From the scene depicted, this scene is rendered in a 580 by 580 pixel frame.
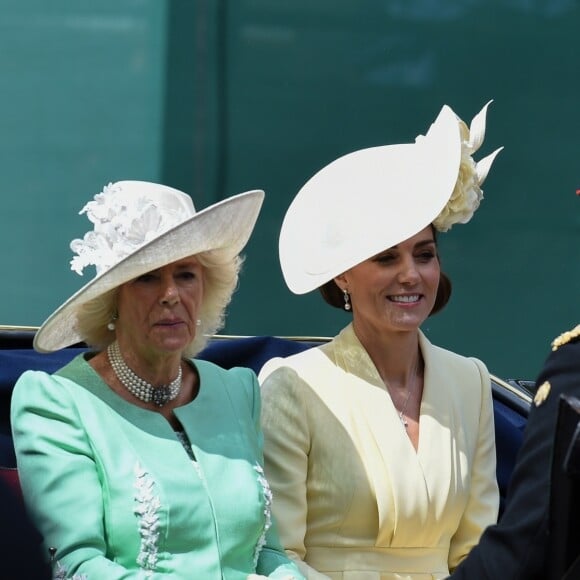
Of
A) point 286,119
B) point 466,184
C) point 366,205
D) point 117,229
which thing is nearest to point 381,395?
point 366,205

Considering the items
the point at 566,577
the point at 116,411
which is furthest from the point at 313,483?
the point at 566,577

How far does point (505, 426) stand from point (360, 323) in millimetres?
563

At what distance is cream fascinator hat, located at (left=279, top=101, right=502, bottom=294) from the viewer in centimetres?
331

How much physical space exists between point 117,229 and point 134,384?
1.14ft

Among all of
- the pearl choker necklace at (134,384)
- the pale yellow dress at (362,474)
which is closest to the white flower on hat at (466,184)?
the pale yellow dress at (362,474)

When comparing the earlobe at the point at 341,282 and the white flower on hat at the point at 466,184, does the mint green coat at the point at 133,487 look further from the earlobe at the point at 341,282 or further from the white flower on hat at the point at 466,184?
the white flower on hat at the point at 466,184

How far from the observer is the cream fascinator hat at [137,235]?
2.87 m

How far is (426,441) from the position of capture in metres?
3.32

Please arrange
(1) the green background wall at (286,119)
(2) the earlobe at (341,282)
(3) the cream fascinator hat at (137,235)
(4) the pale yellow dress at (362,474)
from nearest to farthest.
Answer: (3) the cream fascinator hat at (137,235), (4) the pale yellow dress at (362,474), (2) the earlobe at (341,282), (1) the green background wall at (286,119)

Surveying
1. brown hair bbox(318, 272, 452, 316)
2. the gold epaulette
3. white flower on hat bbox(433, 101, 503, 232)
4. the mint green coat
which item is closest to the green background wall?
brown hair bbox(318, 272, 452, 316)

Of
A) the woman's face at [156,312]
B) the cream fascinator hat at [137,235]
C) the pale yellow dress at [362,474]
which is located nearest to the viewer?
the cream fascinator hat at [137,235]

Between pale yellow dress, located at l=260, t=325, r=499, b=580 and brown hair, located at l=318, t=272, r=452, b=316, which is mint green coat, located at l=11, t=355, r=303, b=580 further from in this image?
brown hair, located at l=318, t=272, r=452, b=316

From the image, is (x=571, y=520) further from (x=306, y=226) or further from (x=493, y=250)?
(x=493, y=250)

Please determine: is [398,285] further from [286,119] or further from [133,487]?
[286,119]
